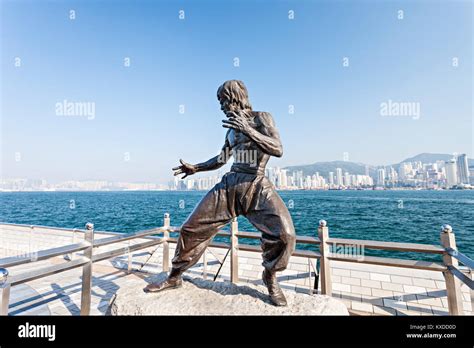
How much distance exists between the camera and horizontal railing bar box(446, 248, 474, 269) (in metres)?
2.15

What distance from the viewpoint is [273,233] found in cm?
216

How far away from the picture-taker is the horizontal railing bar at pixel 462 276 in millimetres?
2090

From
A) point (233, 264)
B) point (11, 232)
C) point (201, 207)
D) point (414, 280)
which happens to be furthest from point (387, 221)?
point (11, 232)

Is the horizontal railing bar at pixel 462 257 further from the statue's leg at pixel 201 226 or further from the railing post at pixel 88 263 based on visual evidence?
the railing post at pixel 88 263

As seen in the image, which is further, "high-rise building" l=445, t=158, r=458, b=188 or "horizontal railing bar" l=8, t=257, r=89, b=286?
"high-rise building" l=445, t=158, r=458, b=188

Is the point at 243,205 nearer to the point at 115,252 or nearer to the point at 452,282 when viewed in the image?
the point at 115,252

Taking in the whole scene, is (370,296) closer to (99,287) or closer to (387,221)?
(99,287)

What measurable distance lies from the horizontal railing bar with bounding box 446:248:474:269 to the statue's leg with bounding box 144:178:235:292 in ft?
7.61

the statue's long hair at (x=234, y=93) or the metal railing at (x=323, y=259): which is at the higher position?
the statue's long hair at (x=234, y=93)

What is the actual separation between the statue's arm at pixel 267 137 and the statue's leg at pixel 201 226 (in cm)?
66

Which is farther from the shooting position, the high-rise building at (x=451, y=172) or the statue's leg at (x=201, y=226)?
the high-rise building at (x=451, y=172)

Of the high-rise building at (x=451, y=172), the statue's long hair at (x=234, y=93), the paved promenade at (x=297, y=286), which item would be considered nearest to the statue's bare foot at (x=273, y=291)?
the statue's long hair at (x=234, y=93)

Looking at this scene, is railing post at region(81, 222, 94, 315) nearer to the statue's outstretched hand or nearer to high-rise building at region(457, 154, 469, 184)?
the statue's outstretched hand

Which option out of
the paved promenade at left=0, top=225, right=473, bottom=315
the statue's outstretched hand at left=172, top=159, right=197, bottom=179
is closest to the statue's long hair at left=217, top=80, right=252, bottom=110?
the statue's outstretched hand at left=172, top=159, right=197, bottom=179
